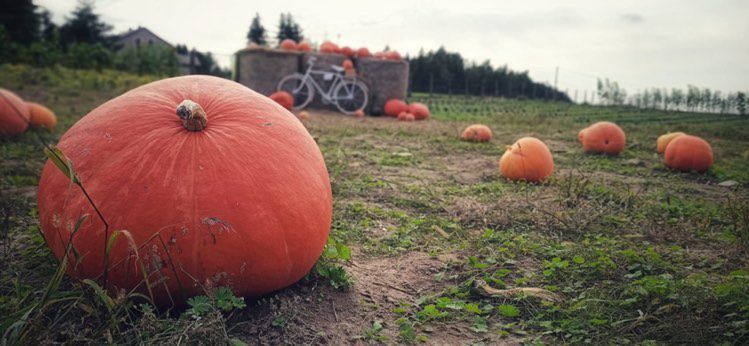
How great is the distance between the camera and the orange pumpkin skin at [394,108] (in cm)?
1402

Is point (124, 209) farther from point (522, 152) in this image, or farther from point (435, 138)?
point (435, 138)

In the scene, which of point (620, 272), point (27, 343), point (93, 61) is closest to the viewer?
point (27, 343)

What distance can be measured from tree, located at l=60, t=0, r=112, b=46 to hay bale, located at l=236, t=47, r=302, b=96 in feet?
103

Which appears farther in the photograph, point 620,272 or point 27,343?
point 620,272

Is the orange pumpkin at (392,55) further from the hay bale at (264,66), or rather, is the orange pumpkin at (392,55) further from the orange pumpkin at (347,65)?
the hay bale at (264,66)

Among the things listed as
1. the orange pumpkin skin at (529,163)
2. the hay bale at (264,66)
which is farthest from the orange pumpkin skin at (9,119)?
the hay bale at (264,66)

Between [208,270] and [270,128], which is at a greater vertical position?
[270,128]

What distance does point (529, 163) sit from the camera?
4.98 m

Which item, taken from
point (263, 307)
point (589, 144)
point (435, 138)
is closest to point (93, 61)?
point (435, 138)

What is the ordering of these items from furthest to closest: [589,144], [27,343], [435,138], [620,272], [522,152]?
[435,138] → [589,144] → [522,152] → [620,272] → [27,343]

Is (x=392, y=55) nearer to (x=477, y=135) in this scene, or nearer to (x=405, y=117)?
(x=405, y=117)

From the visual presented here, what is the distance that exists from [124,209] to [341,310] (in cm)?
107

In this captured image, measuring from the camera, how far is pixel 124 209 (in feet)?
6.01

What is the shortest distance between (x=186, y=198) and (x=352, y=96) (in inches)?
482
